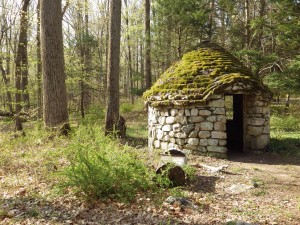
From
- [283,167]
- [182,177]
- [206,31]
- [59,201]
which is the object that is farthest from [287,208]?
[206,31]

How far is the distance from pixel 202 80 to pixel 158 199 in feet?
13.6

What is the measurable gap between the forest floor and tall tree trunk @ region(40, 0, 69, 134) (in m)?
1.29

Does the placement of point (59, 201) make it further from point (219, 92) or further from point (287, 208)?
point (219, 92)

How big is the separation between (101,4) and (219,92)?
22.1 m

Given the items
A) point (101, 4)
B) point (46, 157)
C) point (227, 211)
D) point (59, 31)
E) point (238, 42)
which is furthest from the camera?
point (101, 4)

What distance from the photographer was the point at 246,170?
5.74 m

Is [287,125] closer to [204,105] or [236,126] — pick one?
[236,126]

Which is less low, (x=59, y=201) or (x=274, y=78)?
(x=274, y=78)

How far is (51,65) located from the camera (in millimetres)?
7074

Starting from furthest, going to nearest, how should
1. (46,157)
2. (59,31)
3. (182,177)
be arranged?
1. (59,31)
2. (46,157)
3. (182,177)

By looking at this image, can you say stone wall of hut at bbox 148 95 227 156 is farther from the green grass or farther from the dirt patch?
the green grass

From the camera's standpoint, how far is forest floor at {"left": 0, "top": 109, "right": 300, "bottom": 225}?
329 centimetres

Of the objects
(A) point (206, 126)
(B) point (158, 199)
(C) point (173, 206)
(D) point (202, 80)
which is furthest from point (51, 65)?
(C) point (173, 206)

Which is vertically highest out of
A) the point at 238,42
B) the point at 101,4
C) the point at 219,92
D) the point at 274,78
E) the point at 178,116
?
the point at 101,4
